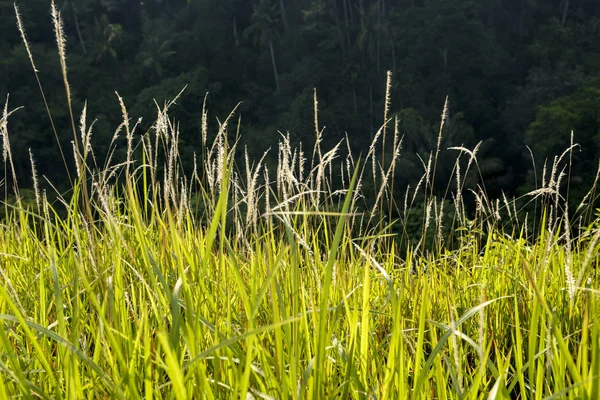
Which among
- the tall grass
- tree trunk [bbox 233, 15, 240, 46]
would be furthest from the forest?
the tall grass

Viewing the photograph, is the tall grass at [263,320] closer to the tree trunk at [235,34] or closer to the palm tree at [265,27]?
the palm tree at [265,27]

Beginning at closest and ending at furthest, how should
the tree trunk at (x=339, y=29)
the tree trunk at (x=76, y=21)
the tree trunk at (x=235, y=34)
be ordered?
the tree trunk at (x=339, y=29)
the tree trunk at (x=76, y=21)
the tree trunk at (x=235, y=34)

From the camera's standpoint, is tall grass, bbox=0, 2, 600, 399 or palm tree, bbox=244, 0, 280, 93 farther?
palm tree, bbox=244, 0, 280, 93

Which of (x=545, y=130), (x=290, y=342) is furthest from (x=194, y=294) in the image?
(x=545, y=130)

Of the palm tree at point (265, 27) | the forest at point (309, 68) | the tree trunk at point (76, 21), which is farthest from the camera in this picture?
the tree trunk at point (76, 21)

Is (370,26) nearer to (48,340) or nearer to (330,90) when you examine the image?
(330,90)

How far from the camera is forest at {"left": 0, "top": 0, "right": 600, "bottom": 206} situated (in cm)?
2964

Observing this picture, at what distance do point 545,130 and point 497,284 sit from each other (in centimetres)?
2410

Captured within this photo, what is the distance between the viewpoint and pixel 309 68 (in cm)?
3378

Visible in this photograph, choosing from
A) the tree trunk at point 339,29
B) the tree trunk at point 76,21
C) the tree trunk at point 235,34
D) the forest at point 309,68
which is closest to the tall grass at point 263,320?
the forest at point 309,68

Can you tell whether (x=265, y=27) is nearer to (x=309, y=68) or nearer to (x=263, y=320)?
(x=309, y=68)

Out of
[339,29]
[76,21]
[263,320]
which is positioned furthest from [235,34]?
[263,320]

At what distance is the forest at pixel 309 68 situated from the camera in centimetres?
2964

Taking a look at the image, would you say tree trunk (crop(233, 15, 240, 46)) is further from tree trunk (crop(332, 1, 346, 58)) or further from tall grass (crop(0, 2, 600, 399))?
tall grass (crop(0, 2, 600, 399))
